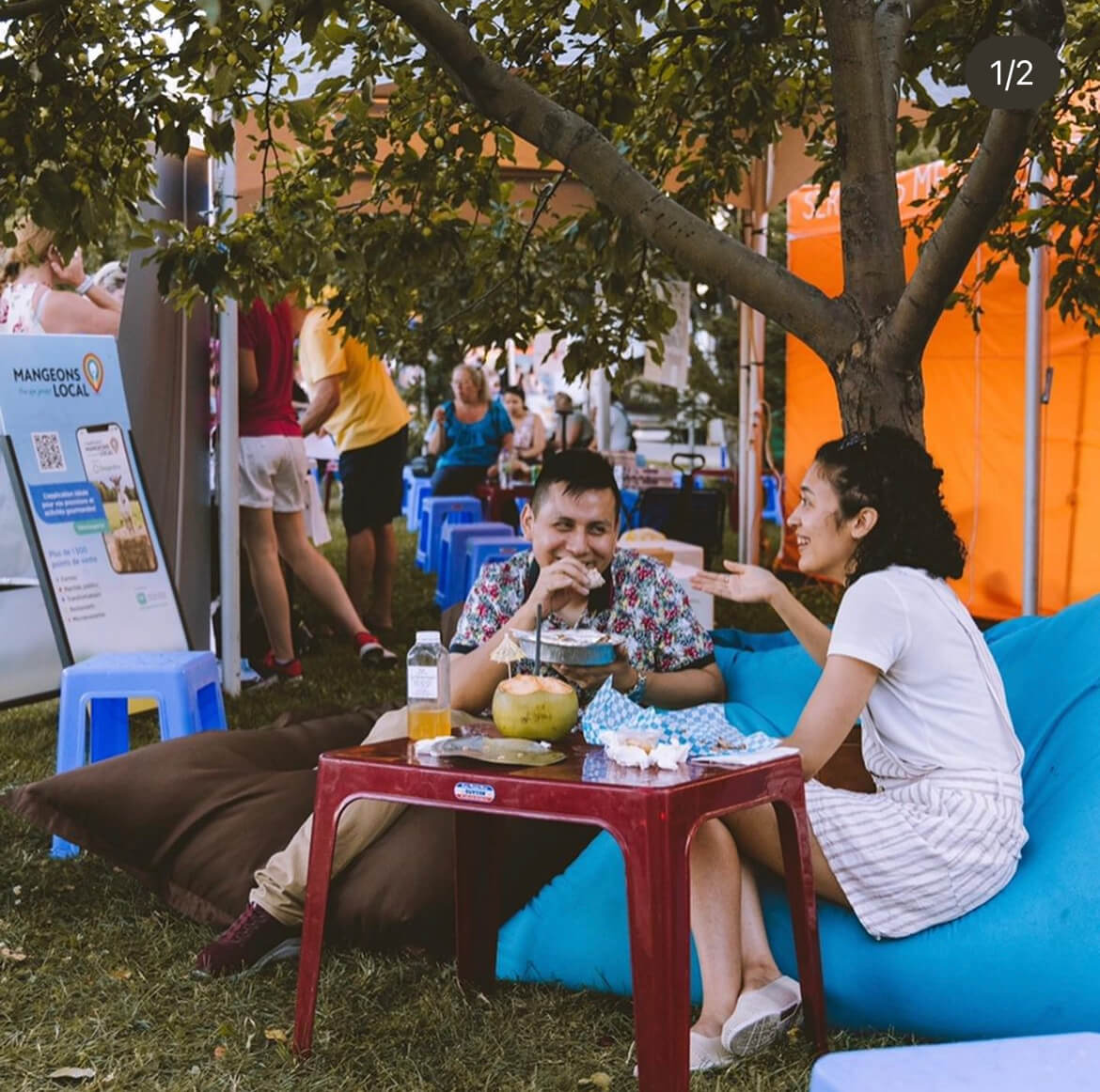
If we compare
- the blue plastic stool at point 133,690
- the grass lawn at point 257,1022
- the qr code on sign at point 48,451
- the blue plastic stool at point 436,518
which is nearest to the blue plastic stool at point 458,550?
the blue plastic stool at point 436,518

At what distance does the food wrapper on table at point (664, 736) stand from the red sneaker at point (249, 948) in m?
0.92

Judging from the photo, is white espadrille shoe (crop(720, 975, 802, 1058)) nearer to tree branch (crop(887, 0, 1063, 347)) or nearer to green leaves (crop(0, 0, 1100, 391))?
tree branch (crop(887, 0, 1063, 347))

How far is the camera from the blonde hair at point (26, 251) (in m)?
5.64

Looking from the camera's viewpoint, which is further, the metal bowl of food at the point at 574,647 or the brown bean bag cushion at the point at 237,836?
the brown bean bag cushion at the point at 237,836

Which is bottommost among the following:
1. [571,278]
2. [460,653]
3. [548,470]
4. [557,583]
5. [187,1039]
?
[187,1039]

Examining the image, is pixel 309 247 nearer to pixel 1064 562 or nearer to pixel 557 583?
pixel 557 583

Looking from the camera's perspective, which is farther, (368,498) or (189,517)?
(368,498)

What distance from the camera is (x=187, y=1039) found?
2.79 meters

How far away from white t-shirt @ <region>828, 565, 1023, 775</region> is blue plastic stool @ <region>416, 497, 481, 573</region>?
7038 millimetres

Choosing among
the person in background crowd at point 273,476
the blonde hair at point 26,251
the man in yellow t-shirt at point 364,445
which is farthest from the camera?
the man in yellow t-shirt at point 364,445

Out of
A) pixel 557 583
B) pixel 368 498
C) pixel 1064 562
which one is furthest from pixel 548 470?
pixel 1064 562

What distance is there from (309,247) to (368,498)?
3699mm

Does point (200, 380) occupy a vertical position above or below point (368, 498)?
above

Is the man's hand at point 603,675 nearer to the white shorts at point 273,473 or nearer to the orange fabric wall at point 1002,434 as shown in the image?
the white shorts at point 273,473
